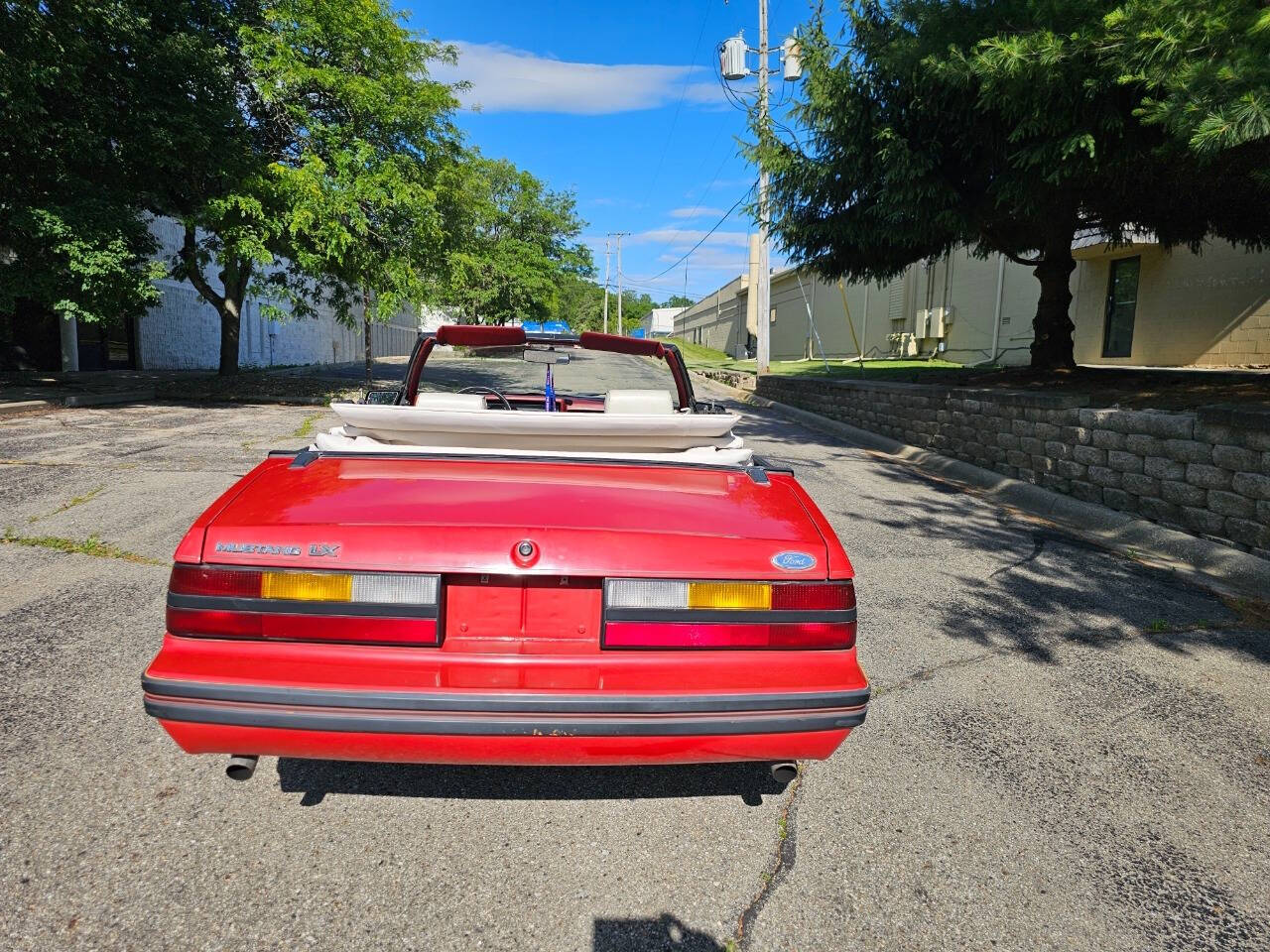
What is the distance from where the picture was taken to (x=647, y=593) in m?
2.01

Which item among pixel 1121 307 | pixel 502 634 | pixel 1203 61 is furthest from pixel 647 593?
pixel 1121 307

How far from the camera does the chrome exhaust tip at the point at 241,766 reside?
2.05 meters

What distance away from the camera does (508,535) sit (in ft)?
6.52

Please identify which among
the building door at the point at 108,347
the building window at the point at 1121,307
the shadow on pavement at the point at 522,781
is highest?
the building window at the point at 1121,307

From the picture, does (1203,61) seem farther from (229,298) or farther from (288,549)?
(229,298)

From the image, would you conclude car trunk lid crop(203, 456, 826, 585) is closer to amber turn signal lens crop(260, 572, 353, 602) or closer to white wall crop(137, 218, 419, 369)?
amber turn signal lens crop(260, 572, 353, 602)

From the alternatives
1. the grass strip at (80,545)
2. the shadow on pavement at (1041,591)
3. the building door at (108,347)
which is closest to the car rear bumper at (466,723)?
the shadow on pavement at (1041,591)

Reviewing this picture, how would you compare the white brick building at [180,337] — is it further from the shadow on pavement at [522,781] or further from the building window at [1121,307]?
the building window at [1121,307]

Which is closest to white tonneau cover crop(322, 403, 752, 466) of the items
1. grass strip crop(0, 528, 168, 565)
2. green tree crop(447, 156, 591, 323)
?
grass strip crop(0, 528, 168, 565)

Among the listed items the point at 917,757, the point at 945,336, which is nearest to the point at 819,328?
the point at 945,336

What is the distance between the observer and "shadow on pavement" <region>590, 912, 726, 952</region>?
6.16ft

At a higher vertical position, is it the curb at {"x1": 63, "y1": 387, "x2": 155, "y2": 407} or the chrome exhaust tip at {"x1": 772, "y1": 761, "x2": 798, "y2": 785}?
the curb at {"x1": 63, "y1": 387, "x2": 155, "y2": 407}

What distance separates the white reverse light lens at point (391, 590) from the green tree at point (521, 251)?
32986 millimetres

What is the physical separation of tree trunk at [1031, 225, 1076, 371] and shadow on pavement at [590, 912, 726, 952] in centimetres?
1093
